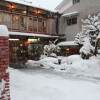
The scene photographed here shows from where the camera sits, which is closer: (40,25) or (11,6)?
(11,6)

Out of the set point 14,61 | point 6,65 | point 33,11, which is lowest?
point 14,61

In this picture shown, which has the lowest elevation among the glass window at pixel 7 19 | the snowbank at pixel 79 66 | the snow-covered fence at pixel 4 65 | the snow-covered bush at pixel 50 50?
the snowbank at pixel 79 66

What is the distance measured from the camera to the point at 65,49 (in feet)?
102

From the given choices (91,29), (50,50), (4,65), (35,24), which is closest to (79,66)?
(91,29)

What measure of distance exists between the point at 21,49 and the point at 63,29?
22.9 feet

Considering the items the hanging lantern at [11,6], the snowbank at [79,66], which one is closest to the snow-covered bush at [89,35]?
the snowbank at [79,66]

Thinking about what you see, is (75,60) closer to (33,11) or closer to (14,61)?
(14,61)

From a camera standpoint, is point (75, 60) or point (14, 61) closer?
point (75, 60)

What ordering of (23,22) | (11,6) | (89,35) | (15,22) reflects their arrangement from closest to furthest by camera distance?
1. (89,35)
2. (11,6)
3. (15,22)
4. (23,22)

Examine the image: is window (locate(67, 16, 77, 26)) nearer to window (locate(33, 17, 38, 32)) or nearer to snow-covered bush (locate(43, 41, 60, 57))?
window (locate(33, 17, 38, 32))

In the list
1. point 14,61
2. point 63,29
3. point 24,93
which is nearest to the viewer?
point 24,93

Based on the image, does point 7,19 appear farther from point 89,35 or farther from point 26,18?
point 89,35

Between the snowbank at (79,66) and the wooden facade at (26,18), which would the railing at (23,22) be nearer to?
the wooden facade at (26,18)

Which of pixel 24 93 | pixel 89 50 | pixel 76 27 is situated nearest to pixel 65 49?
pixel 76 27
